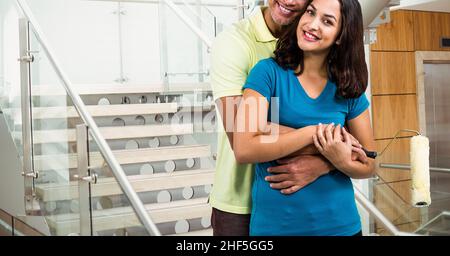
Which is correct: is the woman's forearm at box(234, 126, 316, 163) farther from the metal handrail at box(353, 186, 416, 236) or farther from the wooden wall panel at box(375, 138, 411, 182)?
the wooden wall panel at box(375, 138, 411, 182)

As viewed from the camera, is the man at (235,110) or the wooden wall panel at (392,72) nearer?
the man at (235,110)

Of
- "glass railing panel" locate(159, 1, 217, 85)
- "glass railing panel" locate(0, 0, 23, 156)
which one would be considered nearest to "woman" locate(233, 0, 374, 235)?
"glass railing panel" locate(0, 0, 23, 156)

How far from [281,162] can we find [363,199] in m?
0.76

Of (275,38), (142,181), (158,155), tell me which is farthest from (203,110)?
(275,38)

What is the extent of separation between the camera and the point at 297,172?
2.85 feet

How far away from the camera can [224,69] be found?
914mm

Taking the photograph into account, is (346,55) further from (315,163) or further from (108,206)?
(108,206)

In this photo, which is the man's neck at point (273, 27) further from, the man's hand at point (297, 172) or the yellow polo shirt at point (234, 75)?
the man's hand at point (297, 172)

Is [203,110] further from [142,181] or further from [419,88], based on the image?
[419,88]

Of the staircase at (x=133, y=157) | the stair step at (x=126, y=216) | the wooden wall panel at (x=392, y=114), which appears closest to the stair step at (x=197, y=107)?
the staircase at (x=133, y=157)

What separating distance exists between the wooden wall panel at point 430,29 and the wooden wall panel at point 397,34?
5 cm

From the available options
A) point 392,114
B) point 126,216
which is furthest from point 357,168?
point 392,114

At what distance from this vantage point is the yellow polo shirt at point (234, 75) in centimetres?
91

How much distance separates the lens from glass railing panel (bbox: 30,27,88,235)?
160cm
